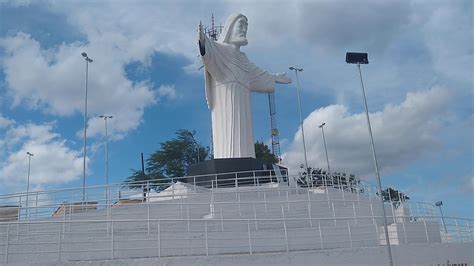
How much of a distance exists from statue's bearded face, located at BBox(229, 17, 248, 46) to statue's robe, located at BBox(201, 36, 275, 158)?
0.54 m

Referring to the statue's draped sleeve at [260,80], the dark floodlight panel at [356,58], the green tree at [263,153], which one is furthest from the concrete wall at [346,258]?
the green tree at [263,153]

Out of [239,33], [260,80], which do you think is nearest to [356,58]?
[260,80]

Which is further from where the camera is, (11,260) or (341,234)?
(341,234)

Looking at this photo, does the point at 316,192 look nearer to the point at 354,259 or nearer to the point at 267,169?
the point at 267,169

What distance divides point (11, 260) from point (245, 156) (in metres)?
12.8

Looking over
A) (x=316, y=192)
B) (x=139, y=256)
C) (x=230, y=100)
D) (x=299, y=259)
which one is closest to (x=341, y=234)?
(x=299, y=259)

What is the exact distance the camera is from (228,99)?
80.8 ft

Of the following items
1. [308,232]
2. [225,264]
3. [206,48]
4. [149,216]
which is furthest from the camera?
[206,48]

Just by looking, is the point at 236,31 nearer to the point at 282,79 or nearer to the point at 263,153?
the point at 282,79

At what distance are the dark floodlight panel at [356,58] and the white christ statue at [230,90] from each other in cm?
811

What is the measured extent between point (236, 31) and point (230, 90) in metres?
3.54

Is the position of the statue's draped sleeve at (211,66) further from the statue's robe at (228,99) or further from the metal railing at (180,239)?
the metal railing at (180,239)

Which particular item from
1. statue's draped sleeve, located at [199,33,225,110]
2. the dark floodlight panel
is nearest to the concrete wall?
the dark floodlight panel

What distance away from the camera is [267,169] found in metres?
23.5
